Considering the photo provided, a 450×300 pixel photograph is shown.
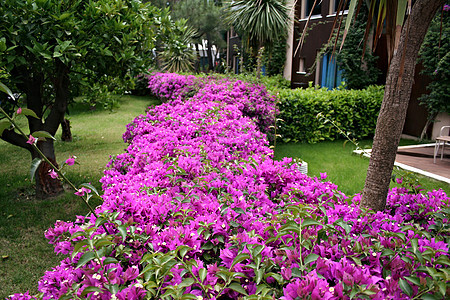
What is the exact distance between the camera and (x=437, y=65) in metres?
8.23

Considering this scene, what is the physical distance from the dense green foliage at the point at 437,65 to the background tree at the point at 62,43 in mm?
6808

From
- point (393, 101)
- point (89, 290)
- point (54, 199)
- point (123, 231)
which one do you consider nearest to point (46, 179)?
point (54, 199)

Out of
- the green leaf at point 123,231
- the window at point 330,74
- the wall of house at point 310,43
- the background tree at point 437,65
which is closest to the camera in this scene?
the green leaf at point 123,231

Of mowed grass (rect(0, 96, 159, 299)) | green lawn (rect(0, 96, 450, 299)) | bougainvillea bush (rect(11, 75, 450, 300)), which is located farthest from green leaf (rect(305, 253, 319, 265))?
green lawn (rect(0, 96, 450, 299))

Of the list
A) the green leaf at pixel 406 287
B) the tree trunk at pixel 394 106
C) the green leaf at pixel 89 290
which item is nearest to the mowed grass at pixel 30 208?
the green leaf at pixel 89 290

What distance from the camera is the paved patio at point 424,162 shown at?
6.34 m

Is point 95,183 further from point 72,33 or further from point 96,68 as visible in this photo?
point 72,33

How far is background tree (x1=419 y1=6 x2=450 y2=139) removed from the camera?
817 cm

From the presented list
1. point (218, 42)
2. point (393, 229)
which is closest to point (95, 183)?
point (393, 229)

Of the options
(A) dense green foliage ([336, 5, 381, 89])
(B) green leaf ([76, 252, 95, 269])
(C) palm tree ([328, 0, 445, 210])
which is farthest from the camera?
(A) dense green foliage ([336, 5, 381, 89])

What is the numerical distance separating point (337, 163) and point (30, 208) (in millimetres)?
5332

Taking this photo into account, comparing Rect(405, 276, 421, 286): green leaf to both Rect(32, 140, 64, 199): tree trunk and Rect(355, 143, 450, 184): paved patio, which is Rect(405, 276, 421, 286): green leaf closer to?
Rect(32, 140, 64, 199): tree trunk

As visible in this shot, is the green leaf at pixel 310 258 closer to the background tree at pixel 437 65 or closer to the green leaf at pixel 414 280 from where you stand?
the green leaf at pixel 414 280

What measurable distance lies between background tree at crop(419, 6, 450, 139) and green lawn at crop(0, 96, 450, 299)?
1793mm
